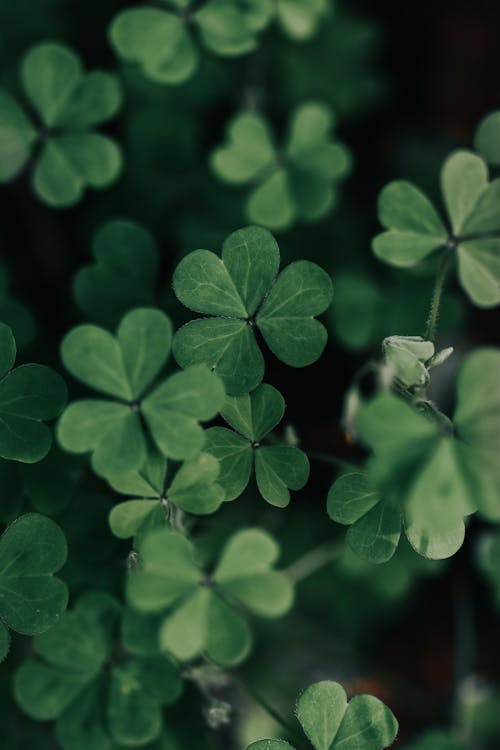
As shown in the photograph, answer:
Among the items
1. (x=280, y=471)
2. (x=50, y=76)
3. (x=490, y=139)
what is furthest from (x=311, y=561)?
(x=50, y=76)

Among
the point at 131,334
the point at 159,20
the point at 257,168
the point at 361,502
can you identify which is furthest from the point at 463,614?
the point at 159,20

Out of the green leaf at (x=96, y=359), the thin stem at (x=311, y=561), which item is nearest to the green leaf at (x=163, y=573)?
the green leaf at (x=96, y=359)

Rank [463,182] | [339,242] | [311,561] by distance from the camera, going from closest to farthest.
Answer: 1. [463,182]
2. [311,561]
3. [339,242]

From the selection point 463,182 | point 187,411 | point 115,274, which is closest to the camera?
point 187,411

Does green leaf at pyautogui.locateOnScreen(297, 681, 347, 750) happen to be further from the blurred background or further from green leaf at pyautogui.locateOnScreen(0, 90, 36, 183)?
green leaf at pyautogui.locateOnScreen(0, 90, 36, 183)

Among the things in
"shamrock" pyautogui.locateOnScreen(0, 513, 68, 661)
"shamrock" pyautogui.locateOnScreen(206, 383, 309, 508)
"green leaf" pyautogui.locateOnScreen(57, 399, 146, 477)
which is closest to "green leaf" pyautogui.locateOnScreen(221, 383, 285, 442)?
"shamrock" pyautogui.locateOnScreen(206, 383, 309, 508)

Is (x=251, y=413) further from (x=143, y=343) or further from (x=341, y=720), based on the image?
(x=341, y=720)
